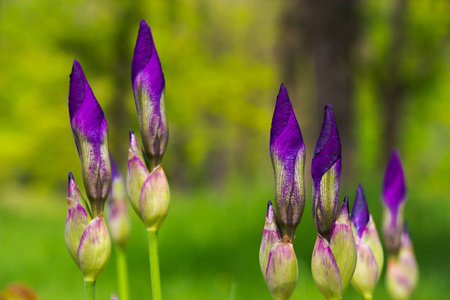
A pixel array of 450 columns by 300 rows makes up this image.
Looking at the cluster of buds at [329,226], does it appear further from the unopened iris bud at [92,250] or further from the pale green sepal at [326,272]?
the unopened iris bud at [92,250]

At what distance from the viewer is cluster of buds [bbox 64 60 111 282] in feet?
2.52

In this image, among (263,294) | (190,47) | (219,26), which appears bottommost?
(263,294)

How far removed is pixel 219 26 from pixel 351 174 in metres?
10.1

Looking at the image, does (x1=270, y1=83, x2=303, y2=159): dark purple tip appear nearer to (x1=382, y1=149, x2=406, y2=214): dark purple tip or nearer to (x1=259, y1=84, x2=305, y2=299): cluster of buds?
(x1=259, y1=84, x2=305, y2=299): cluster of buds

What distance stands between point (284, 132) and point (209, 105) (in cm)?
931

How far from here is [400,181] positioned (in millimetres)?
1036

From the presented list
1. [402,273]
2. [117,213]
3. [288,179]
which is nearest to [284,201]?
[288,179]

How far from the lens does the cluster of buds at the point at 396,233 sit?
1041mm

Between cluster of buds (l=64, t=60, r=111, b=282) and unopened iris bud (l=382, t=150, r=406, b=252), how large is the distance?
21.5 inches

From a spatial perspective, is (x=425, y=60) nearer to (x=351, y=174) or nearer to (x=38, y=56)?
(x=351, y=174)

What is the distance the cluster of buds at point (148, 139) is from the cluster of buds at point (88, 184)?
53 mm

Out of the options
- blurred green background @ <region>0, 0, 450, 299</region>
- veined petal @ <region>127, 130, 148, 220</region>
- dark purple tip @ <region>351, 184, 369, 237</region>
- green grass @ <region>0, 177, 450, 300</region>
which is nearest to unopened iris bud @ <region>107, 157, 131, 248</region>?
blurred green background @ <region>0, 0, 450, 299</region>

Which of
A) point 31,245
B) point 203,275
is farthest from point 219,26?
point 203,275

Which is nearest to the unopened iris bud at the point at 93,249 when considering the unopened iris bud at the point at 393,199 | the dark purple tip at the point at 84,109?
the dark purple tip at the point at 84,109
